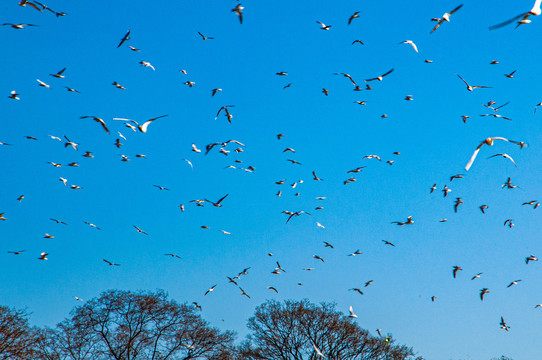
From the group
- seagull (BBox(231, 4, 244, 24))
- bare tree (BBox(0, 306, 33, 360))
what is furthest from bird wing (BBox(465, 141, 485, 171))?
bare tree (BBox(0, 306, 33, 360))

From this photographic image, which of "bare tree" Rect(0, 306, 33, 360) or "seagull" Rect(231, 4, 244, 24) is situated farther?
"bare tree" Rect(0, 306, 33, 360)

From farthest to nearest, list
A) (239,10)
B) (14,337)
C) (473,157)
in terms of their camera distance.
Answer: (14,337)
(239,10)
(473,157)

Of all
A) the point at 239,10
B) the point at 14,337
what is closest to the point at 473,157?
the point at 239,10

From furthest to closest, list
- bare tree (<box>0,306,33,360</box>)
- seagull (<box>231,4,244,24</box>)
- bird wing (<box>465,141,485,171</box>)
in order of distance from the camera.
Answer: bare tree (<box>0,306,33,360</box>), seagull (<box>231,4,244,24</box>), bird wing (<box>465,141,485,171</box>)

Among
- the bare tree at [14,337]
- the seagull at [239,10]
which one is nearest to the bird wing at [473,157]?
the seagull at [239,10]

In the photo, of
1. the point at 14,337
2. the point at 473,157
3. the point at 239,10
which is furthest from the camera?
the point at 14,337

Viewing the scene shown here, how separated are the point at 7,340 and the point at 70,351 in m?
5.99

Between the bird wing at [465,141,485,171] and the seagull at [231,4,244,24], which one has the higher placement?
the seagull at [231,4,244,24]

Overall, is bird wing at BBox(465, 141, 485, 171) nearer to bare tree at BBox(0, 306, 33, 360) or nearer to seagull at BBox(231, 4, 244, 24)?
seagull at BBox(231, 4, 244, 24)

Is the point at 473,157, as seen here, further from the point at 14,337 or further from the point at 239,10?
the point at 14,337

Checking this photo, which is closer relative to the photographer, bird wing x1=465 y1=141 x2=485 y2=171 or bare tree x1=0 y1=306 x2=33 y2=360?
bird wing x1=465 y1=141 x2=485 y2=171

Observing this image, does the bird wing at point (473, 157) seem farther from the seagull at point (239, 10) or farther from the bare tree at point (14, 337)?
the bare tree at point (14, 337)

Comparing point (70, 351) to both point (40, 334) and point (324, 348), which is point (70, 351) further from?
point (324, 348)

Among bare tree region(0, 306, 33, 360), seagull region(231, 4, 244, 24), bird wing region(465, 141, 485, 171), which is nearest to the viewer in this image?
bird wing region(465, 141, 485, 171)
